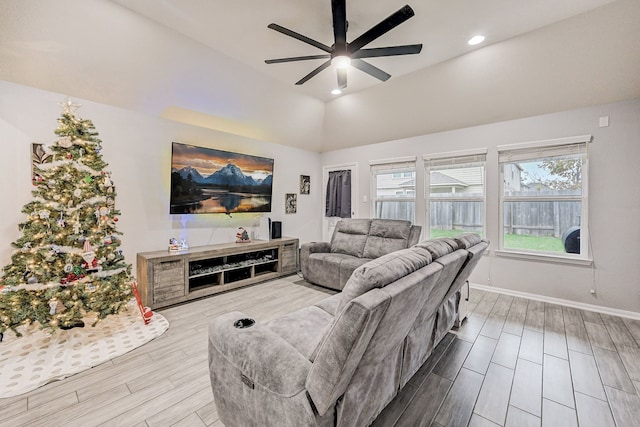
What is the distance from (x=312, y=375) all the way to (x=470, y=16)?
11.3ft

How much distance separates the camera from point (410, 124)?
4.68 metres

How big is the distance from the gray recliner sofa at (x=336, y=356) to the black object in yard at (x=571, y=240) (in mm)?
3107

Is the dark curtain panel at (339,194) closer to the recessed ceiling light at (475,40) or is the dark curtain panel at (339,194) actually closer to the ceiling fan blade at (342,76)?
the ceiling fan blade at (342,76)

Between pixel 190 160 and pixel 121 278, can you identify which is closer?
pixel 121 278

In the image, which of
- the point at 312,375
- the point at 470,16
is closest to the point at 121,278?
the point at 312,375

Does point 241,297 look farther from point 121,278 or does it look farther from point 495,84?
point 495,84

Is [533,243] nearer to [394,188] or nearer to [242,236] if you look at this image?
[394,188]

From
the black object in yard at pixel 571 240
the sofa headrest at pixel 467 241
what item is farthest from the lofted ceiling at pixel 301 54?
the sofa headrest at pixel 467 241

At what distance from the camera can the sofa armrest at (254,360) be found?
115 centimetres

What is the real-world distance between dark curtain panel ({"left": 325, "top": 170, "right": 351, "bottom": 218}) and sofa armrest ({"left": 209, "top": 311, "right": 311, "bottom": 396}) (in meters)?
4.47

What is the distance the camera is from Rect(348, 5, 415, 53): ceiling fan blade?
1.96m

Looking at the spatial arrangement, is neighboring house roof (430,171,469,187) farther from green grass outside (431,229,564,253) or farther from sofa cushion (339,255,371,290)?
sofa cushion (339,255,371,290)

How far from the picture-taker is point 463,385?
1.92 metres

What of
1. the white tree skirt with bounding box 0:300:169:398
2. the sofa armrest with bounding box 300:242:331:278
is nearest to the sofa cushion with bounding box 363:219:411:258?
the sofa armrest with bounding box 300:242:331:278
